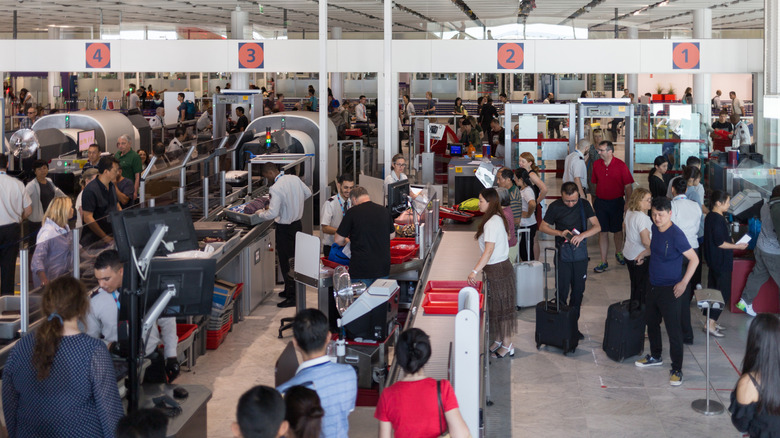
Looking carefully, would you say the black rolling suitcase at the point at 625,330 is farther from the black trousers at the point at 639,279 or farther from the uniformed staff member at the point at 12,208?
the uniformed staff member at the point at 12,208

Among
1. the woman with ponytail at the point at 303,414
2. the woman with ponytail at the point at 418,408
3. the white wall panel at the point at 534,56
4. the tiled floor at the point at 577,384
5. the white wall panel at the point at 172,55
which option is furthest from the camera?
the white wall panel at the point at 172,55

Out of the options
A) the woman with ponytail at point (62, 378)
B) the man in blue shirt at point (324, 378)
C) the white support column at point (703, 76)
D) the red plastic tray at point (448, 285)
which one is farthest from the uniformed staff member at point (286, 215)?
the white support column at point (703, 76)

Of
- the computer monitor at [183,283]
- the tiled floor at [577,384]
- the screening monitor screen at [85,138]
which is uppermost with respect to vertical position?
the screening monitor screen at [85,138]

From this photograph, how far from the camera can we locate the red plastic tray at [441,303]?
577cm

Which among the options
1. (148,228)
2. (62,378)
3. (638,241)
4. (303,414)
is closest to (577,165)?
(638,241)

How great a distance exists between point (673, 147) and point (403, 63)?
407 centimetres

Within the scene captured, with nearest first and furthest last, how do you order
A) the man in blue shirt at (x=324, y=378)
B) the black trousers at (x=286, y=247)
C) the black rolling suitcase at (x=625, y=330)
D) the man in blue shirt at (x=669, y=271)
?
the man in blue shirt at (x=324, y=378) → the man in blue shirt at (x=669, y=271) → the black rolling suitcase at (x=625, y=330) → the black trousers at (x=286, y=247)

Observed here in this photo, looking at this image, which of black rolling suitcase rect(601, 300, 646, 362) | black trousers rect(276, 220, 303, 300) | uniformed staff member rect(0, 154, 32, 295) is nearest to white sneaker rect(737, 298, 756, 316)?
black rolling suitcase rect(601, 300, 646, 362)

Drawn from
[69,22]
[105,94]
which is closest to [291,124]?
[69,22]

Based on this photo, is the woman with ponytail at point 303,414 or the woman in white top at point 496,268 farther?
the woman in white top at point 496,268

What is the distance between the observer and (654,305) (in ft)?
23.1

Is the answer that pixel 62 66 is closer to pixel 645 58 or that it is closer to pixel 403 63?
pixel 403 63

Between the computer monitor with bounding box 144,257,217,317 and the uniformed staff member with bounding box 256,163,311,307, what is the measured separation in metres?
4.47

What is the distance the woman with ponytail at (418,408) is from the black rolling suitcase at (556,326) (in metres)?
3.99
